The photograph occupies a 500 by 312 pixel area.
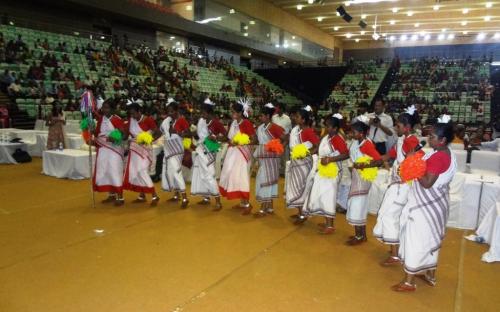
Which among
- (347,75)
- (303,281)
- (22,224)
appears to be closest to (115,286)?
(303,281)

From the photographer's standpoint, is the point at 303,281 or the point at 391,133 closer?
the point at 303,281

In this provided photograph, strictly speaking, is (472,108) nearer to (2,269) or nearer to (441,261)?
(441,261)

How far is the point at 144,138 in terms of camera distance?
597 centimetres

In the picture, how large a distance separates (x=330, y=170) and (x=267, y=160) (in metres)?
1.22

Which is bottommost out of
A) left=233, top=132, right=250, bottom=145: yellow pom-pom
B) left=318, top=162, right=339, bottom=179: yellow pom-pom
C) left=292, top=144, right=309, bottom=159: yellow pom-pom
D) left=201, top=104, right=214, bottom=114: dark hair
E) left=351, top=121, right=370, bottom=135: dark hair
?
left=318, top=162, right=339, bottom=179: yellow pom-pom

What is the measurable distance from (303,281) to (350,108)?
21.5m

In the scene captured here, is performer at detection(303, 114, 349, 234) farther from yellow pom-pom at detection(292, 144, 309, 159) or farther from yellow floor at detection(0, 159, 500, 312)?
yellow floor at detection(0, 159, 500, 312)

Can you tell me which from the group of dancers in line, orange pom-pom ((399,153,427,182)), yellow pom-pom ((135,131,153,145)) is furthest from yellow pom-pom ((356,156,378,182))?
yellow pom-pom ((135,131,153,145))

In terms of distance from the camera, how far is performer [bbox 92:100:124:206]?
608cm

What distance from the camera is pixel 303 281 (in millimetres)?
3701

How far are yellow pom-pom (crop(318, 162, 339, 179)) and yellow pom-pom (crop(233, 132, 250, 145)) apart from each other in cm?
128

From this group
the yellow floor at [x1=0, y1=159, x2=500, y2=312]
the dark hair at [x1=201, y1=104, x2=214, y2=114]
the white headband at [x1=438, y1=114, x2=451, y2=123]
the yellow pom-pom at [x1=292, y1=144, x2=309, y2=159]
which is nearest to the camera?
the yellow floor at [x1=0, y1=159, x2=500, y2=312]

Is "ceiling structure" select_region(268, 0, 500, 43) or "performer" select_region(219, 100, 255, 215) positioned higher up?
"ceiling structure" select_region(268, 0, 500, 43)

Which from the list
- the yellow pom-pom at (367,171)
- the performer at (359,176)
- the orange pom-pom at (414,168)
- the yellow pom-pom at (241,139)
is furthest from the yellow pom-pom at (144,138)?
the orange pom-pom at (414,168)
